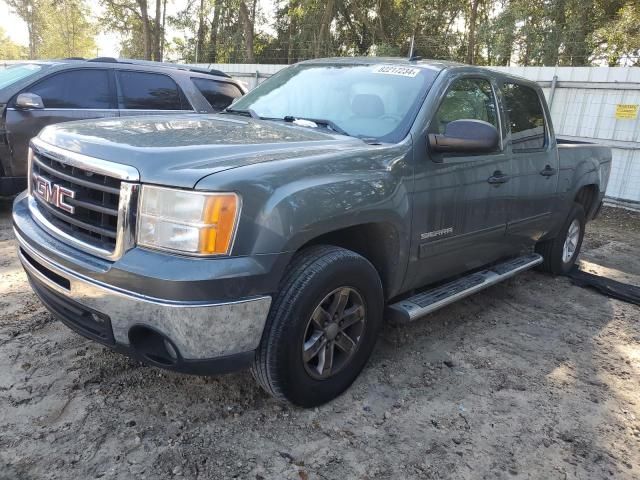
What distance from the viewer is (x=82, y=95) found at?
6.10 meters

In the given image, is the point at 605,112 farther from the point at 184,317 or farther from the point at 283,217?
the point at 184,317

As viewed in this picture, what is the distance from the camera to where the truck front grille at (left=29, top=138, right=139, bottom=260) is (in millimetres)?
2234

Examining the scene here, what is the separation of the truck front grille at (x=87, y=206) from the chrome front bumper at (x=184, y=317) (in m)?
0.20

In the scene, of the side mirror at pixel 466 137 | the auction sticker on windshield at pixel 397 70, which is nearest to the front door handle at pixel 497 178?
the side mirror at pixel 466 137

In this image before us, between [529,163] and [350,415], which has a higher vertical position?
[529,163]

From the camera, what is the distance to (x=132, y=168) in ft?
7.32

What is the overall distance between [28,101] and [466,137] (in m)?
4.77

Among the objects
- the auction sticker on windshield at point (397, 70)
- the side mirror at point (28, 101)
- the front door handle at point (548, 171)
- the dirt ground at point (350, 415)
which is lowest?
the dirt ground at point (350, 415)

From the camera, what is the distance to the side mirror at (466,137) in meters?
3.03

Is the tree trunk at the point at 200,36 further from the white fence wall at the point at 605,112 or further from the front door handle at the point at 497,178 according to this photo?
the front door handle at the point at 497,178

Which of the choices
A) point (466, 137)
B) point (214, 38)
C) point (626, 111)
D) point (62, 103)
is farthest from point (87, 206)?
point (214, 38)

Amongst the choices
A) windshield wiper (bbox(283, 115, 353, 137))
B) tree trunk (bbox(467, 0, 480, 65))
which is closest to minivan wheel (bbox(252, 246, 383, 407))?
windshield wiper (bbox(283, 115, 353, 137))

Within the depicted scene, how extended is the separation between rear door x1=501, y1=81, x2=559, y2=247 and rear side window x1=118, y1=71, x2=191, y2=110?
13.7 ft

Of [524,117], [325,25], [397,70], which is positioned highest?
[325,25]
